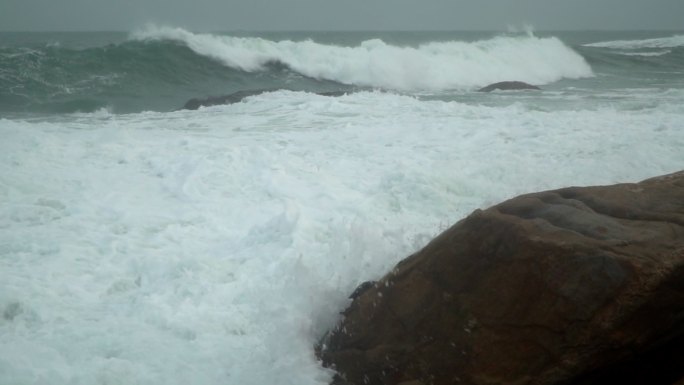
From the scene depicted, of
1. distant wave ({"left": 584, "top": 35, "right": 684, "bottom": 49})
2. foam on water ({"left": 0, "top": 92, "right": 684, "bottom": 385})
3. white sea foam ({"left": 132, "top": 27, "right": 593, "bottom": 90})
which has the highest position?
distant wave ({"left": 584, "top": 35, "right": 684, "bottom": 49})

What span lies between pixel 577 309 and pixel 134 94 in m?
18.7

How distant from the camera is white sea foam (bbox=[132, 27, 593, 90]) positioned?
78.8ft

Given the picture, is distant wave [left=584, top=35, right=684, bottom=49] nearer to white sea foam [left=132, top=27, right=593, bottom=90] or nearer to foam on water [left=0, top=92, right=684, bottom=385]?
white sea foam [left=132, top=27, right=593, bottom=90]

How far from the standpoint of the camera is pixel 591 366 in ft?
8.20

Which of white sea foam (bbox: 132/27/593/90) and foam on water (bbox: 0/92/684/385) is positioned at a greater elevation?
white sea foam (bbox: 132/27/593/90)

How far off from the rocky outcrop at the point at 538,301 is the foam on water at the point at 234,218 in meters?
0.51

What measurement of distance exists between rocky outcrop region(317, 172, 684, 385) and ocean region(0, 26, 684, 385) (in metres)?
0.50

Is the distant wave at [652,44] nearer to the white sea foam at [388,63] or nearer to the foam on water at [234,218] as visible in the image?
the white sea foam at [388,63]

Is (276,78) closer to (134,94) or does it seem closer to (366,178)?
(134,94)

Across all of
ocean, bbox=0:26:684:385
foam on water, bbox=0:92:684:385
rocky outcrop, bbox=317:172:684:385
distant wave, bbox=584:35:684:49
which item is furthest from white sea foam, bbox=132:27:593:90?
distant wave, bbox=584:35:684:49

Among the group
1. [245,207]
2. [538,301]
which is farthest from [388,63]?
[538,301]

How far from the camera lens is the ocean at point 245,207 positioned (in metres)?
3.61

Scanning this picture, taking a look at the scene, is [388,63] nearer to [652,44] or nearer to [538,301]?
[538,301]

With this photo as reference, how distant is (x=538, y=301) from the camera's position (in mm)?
2688
